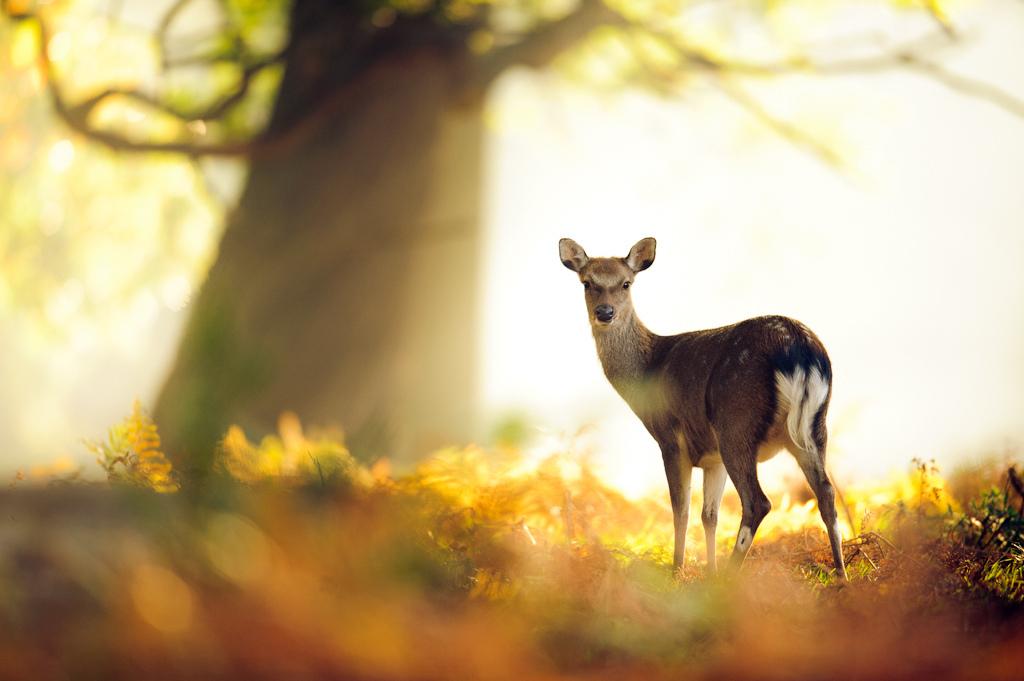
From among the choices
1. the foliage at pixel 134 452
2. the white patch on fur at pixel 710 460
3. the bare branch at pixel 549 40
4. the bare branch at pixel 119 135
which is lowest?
the white patch on fur at pixel 710 460

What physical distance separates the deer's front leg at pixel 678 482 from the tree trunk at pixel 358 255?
4.07m

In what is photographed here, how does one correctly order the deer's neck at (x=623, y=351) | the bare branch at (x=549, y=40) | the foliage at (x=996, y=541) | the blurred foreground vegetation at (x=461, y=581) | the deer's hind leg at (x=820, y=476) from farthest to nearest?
1. the bare branch at (x=549, y=40)
2. the deer's neck at (x=623, y=351)
3. the deer's hind leg at (x=820, y=476)
4. the foliage at (x=996, y=541)
5. the blurred foreground vegetation at (x=461, y=581)

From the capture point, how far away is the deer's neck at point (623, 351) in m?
4.42

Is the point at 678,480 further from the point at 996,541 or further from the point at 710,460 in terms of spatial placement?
the point at 996,541

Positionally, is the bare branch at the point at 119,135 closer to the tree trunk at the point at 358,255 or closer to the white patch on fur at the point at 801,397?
the tree trunk at the point at 358,255

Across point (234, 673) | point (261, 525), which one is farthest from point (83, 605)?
point (234, 673)

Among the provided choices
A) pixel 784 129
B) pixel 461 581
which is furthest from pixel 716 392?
pixel 784 129

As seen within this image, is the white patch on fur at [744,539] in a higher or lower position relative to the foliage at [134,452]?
lower

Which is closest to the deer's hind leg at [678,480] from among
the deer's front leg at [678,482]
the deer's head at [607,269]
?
the deer's front leg at [678,482]

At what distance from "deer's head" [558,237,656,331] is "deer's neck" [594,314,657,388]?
0.12m

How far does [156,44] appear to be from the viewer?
723 centimetres

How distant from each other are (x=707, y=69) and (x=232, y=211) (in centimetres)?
455

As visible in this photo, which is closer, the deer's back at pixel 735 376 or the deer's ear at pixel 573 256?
the deer's back at pixel 735 376

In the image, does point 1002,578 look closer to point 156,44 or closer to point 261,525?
point 261,525
